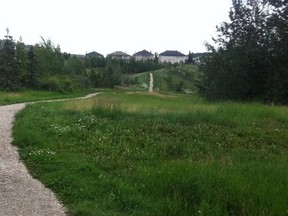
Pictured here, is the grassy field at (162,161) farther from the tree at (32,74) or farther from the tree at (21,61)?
the tree at (32,74)

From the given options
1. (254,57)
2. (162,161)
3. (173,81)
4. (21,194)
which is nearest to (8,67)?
(254,57)

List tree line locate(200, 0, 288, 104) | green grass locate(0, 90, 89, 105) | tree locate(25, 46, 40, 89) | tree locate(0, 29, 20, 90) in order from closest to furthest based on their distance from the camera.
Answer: green grass locate(0, 90, 89, 105), tree line locate(200, 0, 288, 104), tree locate(0, 29, 20, 90), tree locate(25, 46, 40, 89)

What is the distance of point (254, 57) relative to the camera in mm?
36688

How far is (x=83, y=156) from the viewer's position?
9.55 m

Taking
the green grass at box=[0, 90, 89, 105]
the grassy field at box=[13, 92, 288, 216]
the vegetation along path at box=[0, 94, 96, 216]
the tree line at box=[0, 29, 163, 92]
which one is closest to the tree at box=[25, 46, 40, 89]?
the tree line at box=[0, 29, 163, 92]

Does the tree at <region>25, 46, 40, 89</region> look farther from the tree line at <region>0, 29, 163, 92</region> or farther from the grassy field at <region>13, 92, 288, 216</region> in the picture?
the grassy field at <region>13, 92, 288, 216</region>

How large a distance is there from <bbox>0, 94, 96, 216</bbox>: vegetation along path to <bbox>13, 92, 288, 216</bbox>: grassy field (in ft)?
0.69

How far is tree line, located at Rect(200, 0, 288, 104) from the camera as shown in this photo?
3531 cm

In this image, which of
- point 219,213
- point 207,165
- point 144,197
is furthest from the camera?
point 207,165

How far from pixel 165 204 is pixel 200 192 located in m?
0.76

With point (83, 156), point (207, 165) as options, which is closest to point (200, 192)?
point (207, 165)

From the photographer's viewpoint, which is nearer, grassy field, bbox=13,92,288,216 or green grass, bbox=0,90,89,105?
grassy field, bbox=13,92,288,216

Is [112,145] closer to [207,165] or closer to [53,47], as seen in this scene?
[207,165]

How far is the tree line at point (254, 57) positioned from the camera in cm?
3531
